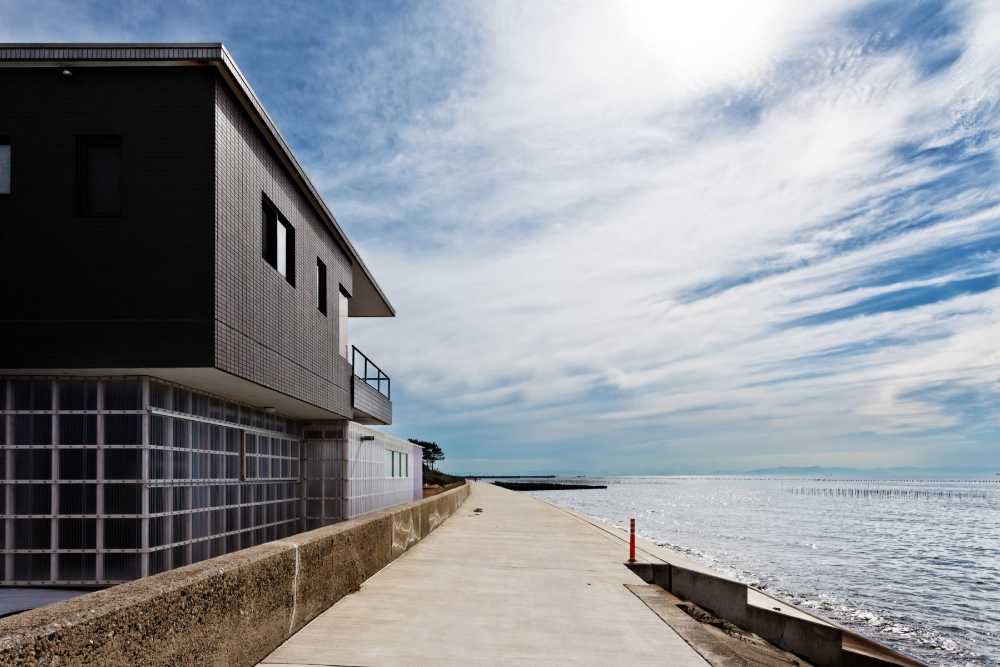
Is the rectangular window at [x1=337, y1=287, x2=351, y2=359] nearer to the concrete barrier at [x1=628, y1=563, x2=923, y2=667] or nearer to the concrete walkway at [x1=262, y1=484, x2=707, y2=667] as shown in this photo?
the concrete walkway at [x1=262, y1=484, x2=707, y2=667]

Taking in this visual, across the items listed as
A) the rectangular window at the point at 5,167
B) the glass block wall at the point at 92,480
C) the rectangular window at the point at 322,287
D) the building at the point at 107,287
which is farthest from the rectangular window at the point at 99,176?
the rectangular window at the point at 322,287

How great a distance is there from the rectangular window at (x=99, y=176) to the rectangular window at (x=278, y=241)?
283 centimetres

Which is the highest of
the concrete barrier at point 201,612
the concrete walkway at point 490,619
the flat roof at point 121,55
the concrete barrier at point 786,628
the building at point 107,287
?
the flat roof at point 121,55

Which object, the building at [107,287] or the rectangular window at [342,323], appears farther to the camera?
the rectangular window at [342,323]

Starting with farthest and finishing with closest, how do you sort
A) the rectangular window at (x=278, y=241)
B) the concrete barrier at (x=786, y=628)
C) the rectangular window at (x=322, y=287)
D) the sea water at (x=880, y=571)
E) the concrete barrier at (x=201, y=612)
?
the rectangular window at (x=322, y=287) < the sea water at (x=880, y=571) < the rectangular window at (x=278, y=241) < the concrete barrier at (x=786, y=628) < the concrete barrier at (x=201, y=612)

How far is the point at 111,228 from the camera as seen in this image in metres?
12.5

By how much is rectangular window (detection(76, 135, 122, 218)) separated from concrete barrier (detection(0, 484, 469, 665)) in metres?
6.05

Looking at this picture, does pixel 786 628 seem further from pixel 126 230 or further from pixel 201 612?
pixel 126 230

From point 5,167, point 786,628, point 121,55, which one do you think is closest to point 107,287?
point 5,167

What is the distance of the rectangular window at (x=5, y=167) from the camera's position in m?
12.7

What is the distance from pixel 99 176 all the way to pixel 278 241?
4.02 m

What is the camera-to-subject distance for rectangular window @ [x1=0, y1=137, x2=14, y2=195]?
41.5 ft

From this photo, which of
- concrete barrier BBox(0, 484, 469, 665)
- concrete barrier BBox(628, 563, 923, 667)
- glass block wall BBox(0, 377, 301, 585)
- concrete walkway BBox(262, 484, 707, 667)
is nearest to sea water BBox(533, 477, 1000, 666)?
concrete barrier BBox(628, 563, 923, 667)

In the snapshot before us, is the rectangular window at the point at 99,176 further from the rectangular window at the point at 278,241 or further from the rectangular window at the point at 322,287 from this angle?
the rectangular window at the point at 322,287
